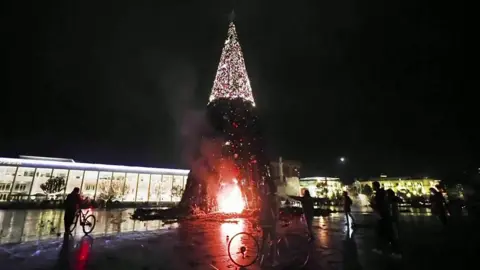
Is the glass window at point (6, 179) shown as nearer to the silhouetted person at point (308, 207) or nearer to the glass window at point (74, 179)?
the glass window at point (74, 179)

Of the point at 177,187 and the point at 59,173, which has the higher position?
the point at 59,173

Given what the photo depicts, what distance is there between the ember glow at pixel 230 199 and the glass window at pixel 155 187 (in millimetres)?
52780

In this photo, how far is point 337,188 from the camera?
118m

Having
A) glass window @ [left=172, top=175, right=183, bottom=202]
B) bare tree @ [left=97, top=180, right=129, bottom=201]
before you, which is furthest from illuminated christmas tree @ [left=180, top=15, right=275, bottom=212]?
glass window @ [left=172, top=175, right=183, bottom=202]

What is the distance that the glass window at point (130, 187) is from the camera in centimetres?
6725

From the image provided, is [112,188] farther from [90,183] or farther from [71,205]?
[71,205]

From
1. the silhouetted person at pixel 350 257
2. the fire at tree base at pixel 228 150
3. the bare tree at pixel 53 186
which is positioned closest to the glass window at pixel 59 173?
the bare tree at pixel 53 186

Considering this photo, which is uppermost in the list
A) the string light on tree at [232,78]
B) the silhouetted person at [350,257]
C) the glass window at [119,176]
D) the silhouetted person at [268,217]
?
the string light on tree at [232,78]

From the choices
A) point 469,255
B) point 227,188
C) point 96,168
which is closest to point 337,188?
point 96,168

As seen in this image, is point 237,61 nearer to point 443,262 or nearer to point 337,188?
point 443,262

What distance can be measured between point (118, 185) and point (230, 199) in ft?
173

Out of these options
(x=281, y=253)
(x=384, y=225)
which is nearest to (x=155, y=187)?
(x=281, y=253)

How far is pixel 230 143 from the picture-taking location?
19.7 metres

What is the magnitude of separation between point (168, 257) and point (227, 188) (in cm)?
1506
